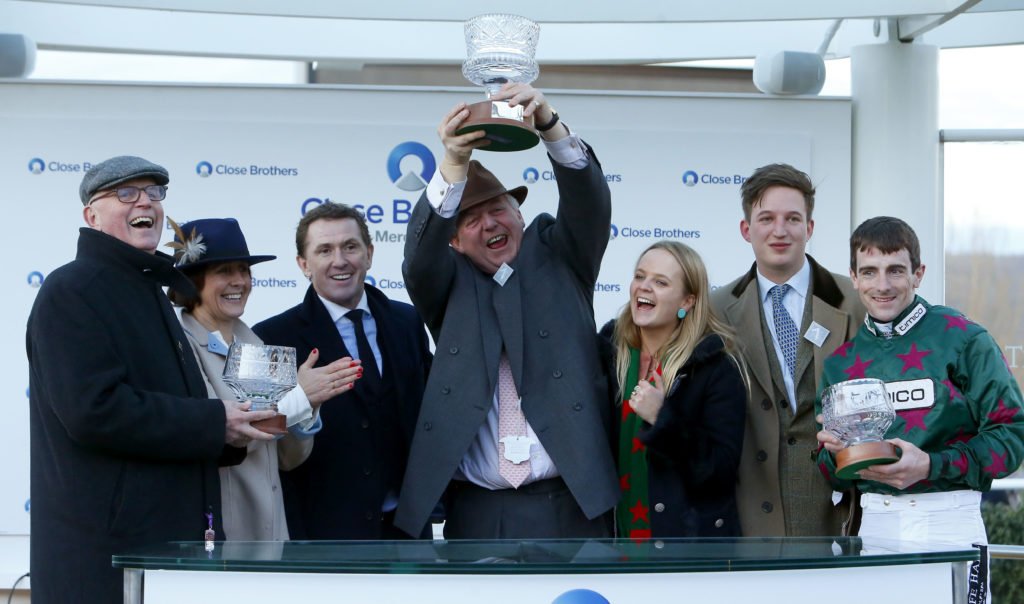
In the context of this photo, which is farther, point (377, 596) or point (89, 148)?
point (89, 148)

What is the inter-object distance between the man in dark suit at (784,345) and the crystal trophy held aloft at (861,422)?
593 millimetres

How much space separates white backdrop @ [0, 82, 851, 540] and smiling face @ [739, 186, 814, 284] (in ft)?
6.82

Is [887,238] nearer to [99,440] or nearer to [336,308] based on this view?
[336,308]

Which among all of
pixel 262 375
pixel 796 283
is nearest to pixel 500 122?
pixel 262 375

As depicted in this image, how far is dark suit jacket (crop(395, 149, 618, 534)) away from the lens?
3.97m

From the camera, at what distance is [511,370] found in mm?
4078

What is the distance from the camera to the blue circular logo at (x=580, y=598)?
103 inches

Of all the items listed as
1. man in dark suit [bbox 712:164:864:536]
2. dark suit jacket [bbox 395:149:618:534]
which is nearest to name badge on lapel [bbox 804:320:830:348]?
man in dark suit [bbox 712:164:864:536]

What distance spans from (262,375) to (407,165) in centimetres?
301

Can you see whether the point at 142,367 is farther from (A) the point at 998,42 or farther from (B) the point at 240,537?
(A) the point at 998,42

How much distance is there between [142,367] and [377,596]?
1.37 meters

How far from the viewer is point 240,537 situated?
13.0ft

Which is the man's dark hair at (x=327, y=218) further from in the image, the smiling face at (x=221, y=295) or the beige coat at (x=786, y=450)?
the beige coat at (x=786, y=450)

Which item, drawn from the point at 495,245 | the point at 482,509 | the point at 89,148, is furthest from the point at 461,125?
the point at 89,148
